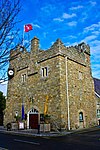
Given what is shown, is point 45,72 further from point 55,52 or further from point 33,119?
point 33,119

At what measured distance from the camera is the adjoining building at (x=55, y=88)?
1870 centimetres

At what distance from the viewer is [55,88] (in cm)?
1897

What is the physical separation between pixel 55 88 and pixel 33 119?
471 cm

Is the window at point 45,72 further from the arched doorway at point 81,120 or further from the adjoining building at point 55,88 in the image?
the arched doorway at point 81,120

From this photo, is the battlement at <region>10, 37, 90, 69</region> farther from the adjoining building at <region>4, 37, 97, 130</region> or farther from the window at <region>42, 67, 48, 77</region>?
the window at <region>42, 67, 48, 77</region>

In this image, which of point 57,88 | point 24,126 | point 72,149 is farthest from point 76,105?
point 72,149

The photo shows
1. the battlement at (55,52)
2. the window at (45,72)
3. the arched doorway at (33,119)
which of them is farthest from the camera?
the window at (45,72)

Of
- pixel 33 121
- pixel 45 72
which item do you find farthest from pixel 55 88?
pixel 33 121

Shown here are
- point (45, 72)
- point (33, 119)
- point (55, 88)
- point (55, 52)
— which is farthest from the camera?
point (45, 72)

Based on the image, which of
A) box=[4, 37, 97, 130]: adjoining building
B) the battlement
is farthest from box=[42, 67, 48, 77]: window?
the battlement

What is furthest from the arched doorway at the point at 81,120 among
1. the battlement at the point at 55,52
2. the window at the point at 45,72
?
the battlement at the point at 55,52

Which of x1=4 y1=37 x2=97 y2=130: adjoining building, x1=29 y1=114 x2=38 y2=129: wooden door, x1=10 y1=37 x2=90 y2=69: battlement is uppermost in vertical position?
x1=10 y1=37 x2=90 y2=69: battlement

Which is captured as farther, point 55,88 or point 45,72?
point 45,72

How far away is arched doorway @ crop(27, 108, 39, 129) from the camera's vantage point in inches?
802
